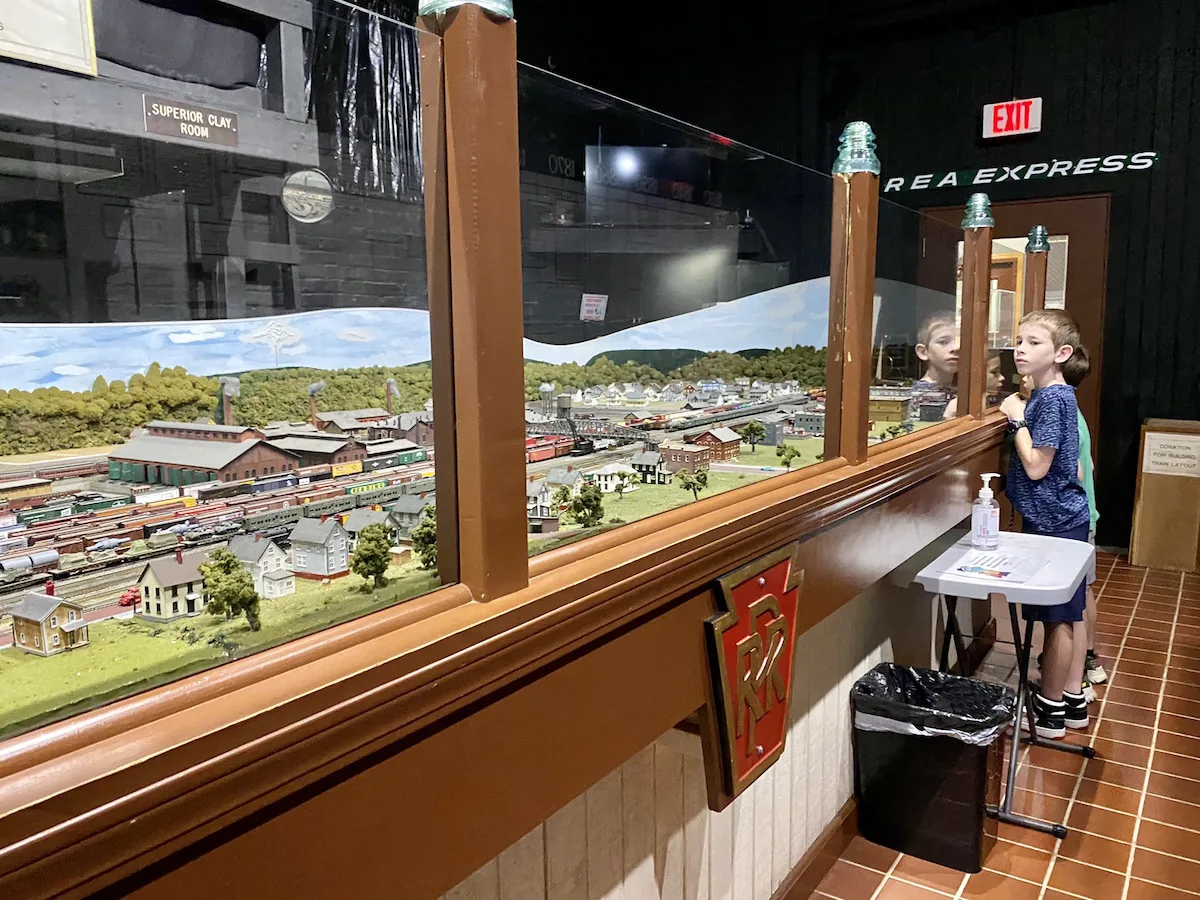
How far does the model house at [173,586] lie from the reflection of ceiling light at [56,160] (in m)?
0.35

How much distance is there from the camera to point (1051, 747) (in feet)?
9.39

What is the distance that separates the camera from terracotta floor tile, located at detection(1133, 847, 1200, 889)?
85.4 inches

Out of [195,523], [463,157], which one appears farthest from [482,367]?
[195,523]

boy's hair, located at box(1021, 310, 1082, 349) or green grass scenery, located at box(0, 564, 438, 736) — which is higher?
boy's hair, located at box(1021, 310, 1082, 349)

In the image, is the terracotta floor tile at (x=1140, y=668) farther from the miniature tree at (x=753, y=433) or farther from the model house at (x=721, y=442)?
the model house at (x=721, y=442)

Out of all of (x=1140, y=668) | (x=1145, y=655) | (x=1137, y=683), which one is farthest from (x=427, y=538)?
(x=1145, y=655)

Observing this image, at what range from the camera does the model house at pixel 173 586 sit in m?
0.81

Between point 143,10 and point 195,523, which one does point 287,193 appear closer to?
point 143,10

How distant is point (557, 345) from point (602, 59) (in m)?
5.77

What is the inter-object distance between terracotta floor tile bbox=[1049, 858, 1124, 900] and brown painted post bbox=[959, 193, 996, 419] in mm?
1548

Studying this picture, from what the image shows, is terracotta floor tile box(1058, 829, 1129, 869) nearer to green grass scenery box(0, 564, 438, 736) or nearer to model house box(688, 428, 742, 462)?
model house box(688, 428, 742, 462)

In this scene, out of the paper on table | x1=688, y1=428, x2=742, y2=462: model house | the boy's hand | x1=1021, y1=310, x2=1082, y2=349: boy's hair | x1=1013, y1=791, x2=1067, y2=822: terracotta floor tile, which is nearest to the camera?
x1=688, y1=428, x2=742, y2=462: model house

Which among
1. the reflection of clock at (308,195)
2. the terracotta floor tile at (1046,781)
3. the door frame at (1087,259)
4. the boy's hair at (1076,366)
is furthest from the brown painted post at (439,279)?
the door frame at (1087,259)

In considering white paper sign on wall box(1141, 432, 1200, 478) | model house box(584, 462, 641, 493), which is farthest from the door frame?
model house box(584, 462, 641, 493)
